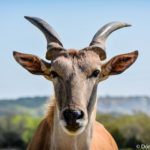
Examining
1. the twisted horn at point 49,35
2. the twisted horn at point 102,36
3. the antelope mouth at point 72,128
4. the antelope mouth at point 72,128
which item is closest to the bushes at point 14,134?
the twisted horn at point 102,36

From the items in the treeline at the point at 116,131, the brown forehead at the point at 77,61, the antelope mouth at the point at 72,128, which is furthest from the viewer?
the treeline at the point at 116,131

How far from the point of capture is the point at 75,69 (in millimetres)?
15719

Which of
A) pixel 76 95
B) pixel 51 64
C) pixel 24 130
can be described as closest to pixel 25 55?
pixel 51 64

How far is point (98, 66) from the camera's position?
16.1m

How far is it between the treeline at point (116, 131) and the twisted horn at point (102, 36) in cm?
5195

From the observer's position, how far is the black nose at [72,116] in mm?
14875

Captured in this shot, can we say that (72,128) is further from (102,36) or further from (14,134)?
(14,134)

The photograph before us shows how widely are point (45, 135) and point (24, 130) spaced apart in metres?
97.5

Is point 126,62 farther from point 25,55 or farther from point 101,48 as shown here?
point 25,55

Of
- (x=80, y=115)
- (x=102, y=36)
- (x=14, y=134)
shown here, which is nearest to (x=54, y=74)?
(x=80, y=115)

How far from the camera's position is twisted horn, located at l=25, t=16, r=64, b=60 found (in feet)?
54.3

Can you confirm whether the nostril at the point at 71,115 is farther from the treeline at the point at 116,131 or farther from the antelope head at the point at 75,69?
Answer: the treeline at the point at 116,131

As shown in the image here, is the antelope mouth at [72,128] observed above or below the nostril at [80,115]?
below

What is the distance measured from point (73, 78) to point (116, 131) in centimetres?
7069
